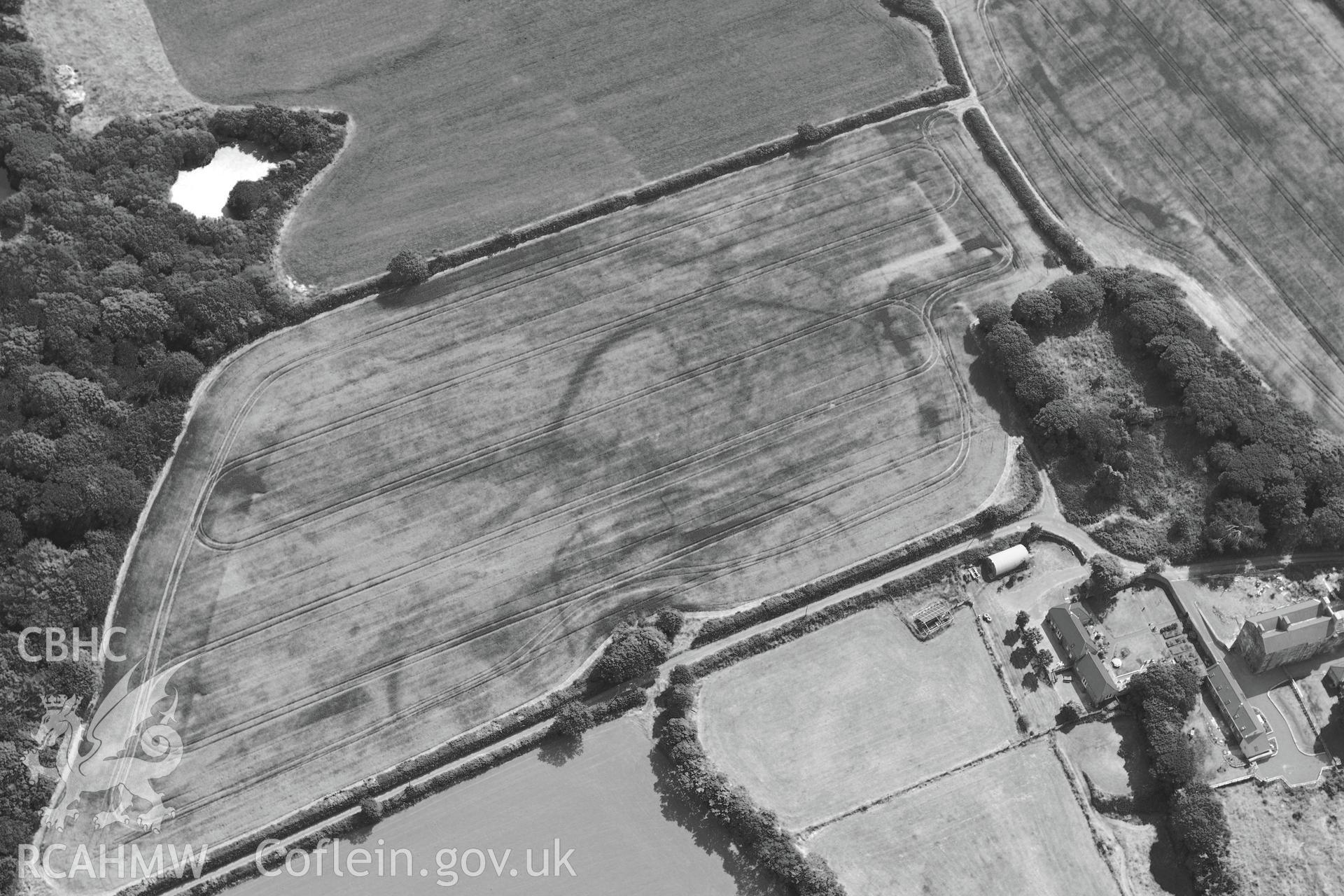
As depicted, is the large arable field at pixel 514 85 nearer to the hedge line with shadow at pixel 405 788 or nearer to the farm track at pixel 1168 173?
the farm track at pixel 1168 173

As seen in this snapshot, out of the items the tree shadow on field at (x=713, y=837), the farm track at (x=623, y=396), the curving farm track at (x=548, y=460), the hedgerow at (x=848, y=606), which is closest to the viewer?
the tree shadow on field at (x=713, y=837)

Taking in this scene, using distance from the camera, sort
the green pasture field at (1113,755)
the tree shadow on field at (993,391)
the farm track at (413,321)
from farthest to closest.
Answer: the tree shadow on field at (993,391)
the farm track at (413,321)
the green pasture field at (1113,755)

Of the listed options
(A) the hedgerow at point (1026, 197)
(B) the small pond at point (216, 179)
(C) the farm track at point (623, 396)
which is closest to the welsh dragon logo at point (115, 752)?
(C) the farm track at point (623, 396)

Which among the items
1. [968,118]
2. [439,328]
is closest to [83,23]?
[439,328]

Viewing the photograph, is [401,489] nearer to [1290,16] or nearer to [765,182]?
[765,182]

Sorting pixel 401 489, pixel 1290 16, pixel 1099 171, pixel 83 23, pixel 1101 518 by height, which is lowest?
pixel 1101 518

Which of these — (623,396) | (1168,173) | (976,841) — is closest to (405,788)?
(623,396)

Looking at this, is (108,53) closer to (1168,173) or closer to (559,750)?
(559,750)
